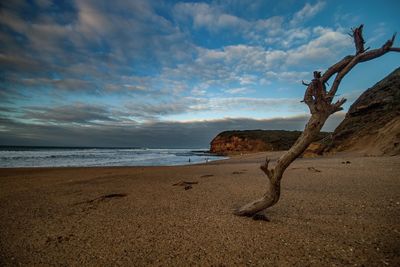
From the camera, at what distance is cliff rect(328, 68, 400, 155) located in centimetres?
1545

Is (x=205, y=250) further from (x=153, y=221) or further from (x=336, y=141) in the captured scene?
(x=336, y=141)

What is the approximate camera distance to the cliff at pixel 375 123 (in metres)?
15.5

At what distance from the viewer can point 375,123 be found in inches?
733

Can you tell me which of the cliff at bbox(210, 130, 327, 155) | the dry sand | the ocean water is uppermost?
the cliff at bbox(210, 130, 327, 155)

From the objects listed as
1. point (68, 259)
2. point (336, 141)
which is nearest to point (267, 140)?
point (336, 141)

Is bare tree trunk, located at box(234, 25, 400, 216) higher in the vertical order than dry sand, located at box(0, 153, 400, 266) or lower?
higher

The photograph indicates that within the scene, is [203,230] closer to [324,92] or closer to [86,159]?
[324,92]

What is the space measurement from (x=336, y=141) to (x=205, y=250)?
24.0m

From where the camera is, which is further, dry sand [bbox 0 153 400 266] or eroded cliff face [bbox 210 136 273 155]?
eroded cliff face [bbox 210 136 273 155]

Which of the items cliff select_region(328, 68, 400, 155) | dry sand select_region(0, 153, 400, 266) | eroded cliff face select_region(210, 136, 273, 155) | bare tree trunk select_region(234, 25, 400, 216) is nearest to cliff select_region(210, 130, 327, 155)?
eroded cliff face select_region(210, 136, 273, 155)

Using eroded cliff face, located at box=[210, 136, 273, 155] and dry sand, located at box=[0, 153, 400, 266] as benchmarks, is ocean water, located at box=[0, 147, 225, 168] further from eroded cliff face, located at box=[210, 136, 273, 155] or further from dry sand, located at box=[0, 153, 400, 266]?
eroded cliff face, located at box=[210, 136, 273, 155]

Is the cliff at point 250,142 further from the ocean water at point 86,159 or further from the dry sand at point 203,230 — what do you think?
the dry sand at point 203,230

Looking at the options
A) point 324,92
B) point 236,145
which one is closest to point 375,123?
point 324,92

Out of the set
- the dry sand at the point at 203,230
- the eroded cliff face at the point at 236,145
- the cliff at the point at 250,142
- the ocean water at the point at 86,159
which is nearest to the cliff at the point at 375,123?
the dry sand at the point at 203,230
